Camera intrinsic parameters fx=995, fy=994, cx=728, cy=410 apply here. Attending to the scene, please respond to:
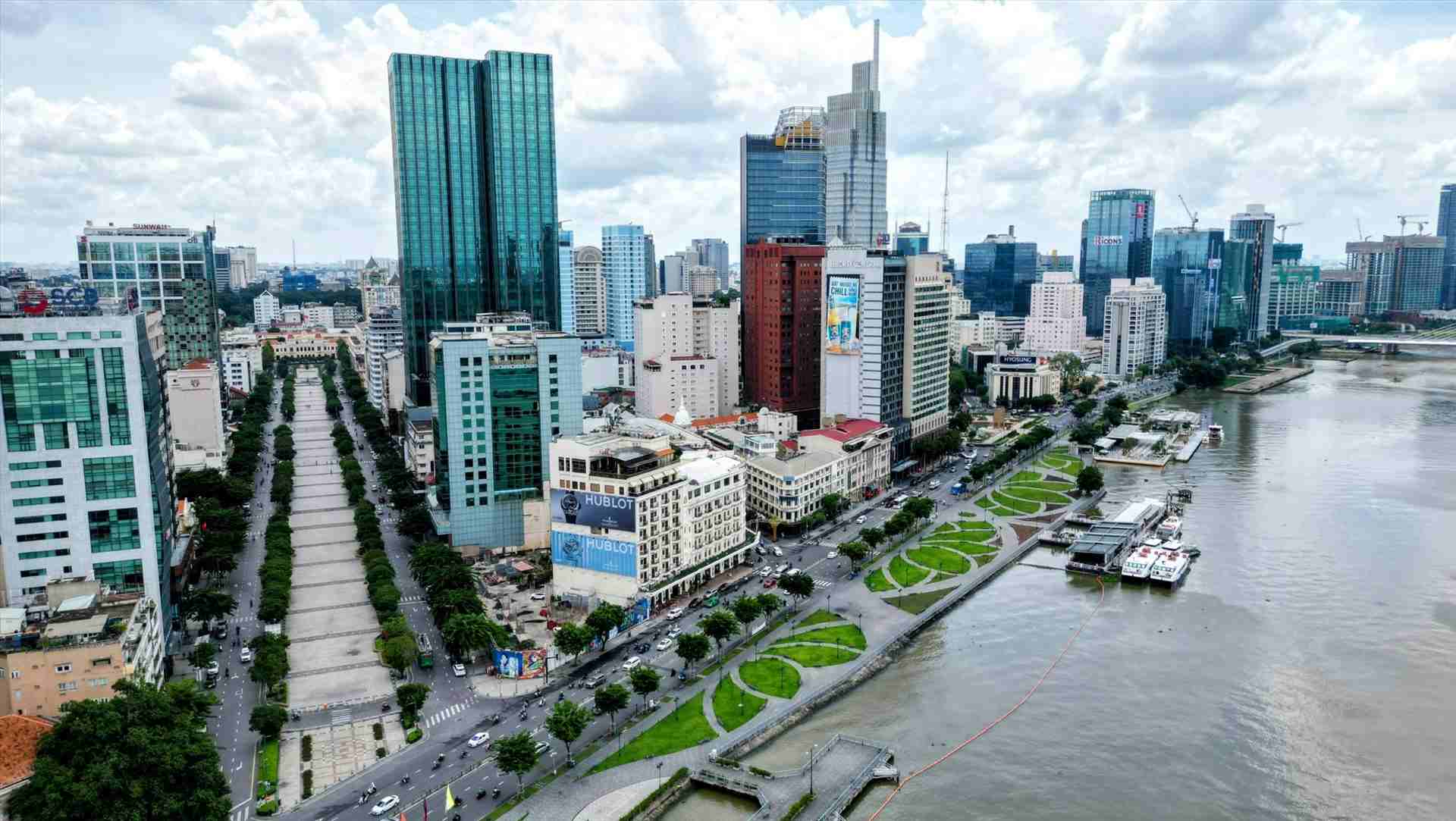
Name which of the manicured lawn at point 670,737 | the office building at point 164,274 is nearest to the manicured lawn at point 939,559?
the manicured lawn at point 670,737

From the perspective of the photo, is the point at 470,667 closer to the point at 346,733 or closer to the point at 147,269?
the point at 346,733

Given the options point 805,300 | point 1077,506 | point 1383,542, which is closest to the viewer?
point 1383,542

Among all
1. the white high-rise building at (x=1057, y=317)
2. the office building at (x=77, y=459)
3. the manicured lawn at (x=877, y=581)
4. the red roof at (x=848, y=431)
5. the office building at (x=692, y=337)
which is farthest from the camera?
the white high-rise building at (x=1057, y=317)

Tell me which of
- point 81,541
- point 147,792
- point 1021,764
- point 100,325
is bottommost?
→ point 1021,764

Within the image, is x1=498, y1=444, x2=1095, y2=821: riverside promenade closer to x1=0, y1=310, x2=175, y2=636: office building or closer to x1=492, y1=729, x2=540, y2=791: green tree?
x1=492, y1=729, x2=540, y2=791: green tree

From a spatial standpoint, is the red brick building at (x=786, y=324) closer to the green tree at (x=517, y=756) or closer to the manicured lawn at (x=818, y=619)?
the manicured lawn at (x=818, y=619)

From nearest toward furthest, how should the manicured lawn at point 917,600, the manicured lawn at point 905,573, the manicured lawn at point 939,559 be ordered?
the manicured lawn at point 917,600 < the manicured lawn at point 905,573 < the manicured lawn at point 939,559

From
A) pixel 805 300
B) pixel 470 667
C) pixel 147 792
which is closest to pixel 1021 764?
pixel 470 667
